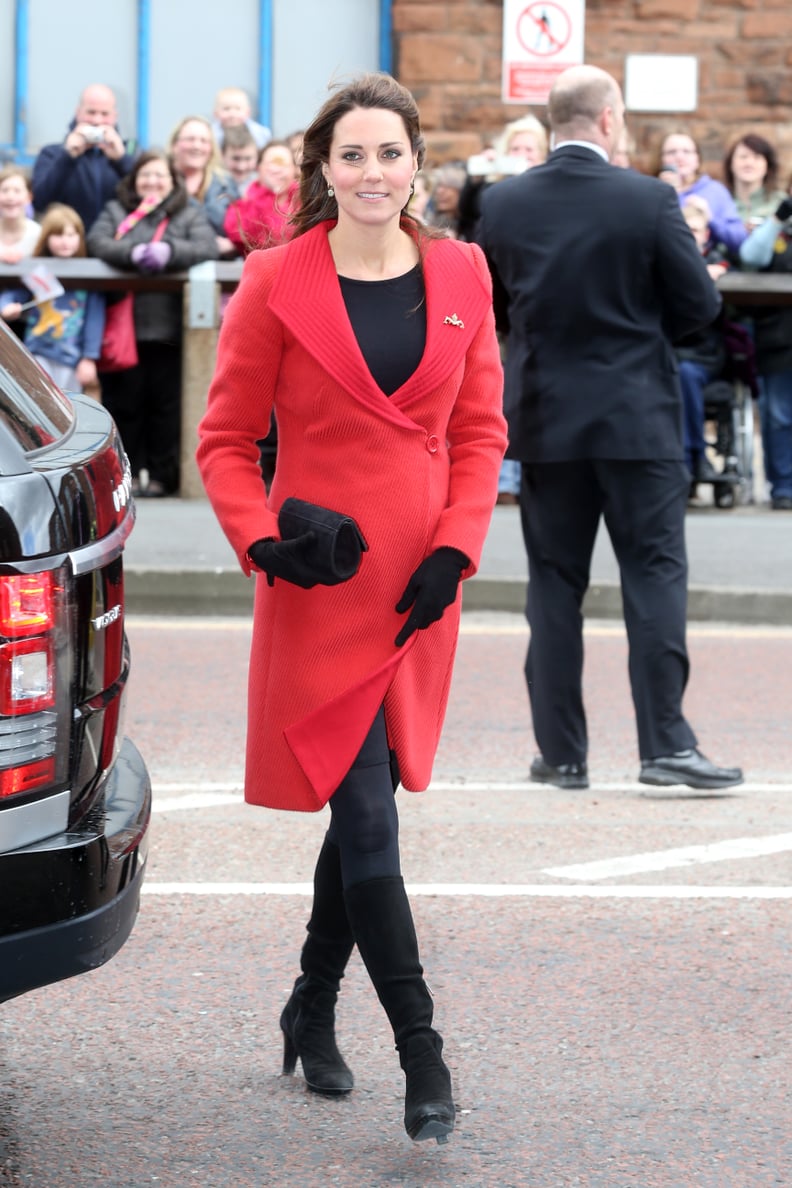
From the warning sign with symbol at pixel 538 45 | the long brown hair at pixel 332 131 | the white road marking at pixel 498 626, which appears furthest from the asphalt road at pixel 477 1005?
the warning sign with symbol at pixel 538 45

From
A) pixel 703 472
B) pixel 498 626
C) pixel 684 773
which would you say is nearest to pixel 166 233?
pixel 703 472

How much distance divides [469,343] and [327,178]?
40 cm

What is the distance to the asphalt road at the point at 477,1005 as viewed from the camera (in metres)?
3.82

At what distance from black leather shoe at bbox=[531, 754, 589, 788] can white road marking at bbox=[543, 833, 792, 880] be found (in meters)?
0.76

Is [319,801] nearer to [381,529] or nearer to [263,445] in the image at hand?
[381,529]

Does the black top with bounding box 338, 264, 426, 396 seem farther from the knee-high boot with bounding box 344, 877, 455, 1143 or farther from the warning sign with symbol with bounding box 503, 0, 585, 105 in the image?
the warning sign with symbol with bounding box 503, 0, 585, 105

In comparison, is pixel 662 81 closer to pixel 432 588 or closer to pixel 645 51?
pixel 645 51

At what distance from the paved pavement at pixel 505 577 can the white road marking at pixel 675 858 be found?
13.3 ft

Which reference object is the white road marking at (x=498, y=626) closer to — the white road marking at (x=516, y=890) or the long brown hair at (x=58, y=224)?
the long brown hair at (x=58, y=224)

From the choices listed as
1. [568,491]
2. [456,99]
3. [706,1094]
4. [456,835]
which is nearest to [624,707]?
[568,491]

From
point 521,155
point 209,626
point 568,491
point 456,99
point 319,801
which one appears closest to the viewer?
point 319,801

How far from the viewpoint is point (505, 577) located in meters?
10.3

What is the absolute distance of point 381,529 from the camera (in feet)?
12.8

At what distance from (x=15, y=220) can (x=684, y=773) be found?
284 inches
